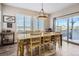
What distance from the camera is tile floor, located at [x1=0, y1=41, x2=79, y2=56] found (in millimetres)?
1958

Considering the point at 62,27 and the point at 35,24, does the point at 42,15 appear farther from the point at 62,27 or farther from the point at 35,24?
the point at 62,27

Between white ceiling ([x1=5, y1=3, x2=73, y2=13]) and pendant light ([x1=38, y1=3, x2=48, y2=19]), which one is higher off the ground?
white ceiling ([x1=5, y1=3, x2=73, y2=13])

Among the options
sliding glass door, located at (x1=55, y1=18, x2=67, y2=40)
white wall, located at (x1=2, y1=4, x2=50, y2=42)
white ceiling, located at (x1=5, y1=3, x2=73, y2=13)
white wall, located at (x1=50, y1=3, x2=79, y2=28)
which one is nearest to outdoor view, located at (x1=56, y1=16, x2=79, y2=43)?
sliding glass door, located at (x1=55, y1=18, x2=67, y2=40)

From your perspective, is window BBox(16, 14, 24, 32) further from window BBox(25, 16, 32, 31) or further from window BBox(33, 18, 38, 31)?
window BBox(33, 18, 38, 31)

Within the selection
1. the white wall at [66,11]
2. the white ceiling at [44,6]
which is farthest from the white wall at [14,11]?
the white wall at [66,11]

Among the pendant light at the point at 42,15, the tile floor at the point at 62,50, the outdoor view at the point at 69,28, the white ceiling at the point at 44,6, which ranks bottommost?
the tile floor at the point at 62,50

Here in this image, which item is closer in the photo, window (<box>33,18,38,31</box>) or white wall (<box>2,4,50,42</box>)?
white wall (<box>2,4,50,42</box>)

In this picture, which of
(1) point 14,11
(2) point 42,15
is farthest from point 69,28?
(1) point 14,11

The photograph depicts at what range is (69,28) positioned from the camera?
2088mm

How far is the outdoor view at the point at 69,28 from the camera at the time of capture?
1988mm

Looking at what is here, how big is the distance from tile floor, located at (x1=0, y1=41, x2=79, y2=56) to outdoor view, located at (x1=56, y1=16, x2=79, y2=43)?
0.15m

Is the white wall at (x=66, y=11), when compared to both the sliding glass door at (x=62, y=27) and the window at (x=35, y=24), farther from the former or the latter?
the window at (x=35, y=24)

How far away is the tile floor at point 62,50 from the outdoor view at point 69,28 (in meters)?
0.15

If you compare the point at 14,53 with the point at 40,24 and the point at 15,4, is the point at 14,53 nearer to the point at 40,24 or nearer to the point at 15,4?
the point at 40,24
